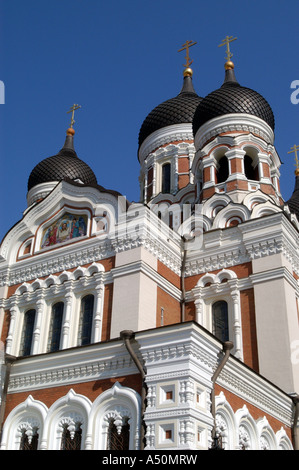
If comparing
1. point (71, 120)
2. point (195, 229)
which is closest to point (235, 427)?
point (195, 229)

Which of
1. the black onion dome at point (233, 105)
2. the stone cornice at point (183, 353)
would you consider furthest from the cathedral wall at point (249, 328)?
the black onion dome at point (233, 105)

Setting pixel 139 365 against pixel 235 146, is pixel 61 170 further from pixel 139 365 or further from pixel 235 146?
pixel 139 365

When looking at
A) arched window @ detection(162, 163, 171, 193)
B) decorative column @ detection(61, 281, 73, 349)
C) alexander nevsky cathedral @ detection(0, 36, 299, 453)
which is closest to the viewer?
alexander nevsky cathedral @ detection(0, 36, 299, 453)

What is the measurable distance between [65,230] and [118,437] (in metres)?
6.21

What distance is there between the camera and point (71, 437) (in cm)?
924

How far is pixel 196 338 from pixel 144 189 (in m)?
12.6

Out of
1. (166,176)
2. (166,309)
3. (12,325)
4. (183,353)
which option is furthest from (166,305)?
(166,176)

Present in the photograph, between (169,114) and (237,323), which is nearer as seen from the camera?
(237,323)

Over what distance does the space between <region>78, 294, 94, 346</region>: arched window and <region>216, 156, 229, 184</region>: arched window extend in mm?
5685

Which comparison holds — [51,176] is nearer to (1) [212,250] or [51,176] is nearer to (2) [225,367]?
(1) [212,250]

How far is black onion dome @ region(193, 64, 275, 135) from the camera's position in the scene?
17.1 m

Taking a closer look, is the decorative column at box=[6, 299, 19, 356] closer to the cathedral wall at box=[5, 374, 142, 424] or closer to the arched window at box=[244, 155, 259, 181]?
the cathedral wall at box=[5, 374, 142, 424]

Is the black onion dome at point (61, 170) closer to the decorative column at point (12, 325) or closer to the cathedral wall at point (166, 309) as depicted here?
the decorative column at point (12, 325)

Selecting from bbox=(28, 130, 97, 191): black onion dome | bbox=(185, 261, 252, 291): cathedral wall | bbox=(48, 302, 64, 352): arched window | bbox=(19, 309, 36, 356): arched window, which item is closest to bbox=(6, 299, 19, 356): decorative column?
bbox=(19, 309, 36, 356): arched window
